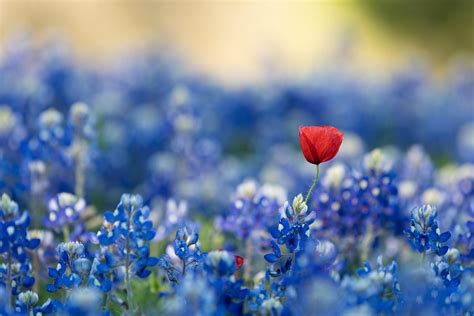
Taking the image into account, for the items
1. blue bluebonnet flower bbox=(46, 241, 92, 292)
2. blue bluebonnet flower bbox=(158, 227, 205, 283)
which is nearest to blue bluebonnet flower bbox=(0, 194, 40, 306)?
blue bluebonnet flower bbox=(46, 241, 92, 292)

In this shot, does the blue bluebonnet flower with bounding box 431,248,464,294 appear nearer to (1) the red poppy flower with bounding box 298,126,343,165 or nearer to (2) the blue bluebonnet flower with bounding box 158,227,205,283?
Answer: (1) the red poppy flower with bounding box 298,126,343,165

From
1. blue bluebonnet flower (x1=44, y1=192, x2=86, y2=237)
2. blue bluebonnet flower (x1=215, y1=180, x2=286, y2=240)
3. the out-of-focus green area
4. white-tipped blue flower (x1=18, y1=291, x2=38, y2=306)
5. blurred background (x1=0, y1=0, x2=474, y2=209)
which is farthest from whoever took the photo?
the out-of-focus green area

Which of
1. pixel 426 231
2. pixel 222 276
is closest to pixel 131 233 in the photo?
pixel 222 276

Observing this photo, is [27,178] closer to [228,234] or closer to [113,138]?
[228,234]

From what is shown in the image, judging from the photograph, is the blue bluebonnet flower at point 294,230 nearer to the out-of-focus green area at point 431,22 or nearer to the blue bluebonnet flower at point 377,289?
the blue bluebonnet flower at point 377,289

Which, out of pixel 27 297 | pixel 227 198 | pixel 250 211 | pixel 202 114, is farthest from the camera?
pixel 202 114

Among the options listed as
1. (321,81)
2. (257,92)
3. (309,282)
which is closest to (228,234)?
(309,282)

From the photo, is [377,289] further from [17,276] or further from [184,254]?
[17,276]
